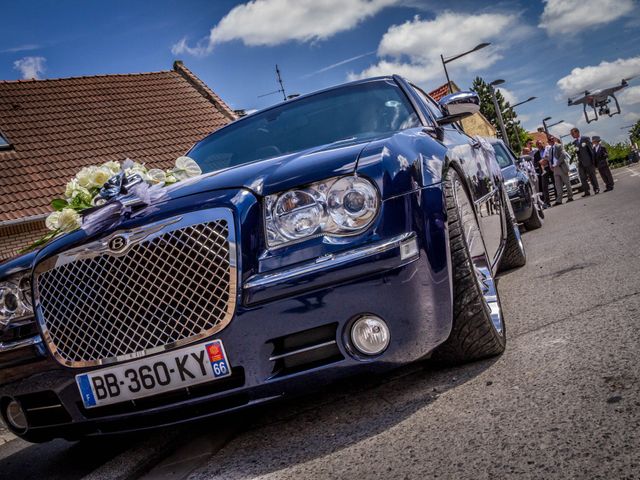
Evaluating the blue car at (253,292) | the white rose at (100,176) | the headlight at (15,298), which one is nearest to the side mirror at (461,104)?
the blue car at (253,292)

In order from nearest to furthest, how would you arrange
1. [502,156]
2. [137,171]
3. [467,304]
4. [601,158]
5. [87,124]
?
[467,304]
[137,171]
[502,156]
[601,158]
[87,124]

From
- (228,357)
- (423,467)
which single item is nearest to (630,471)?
(423,467)

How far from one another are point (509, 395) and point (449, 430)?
288 mm

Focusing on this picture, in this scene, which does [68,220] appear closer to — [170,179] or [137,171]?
[137,171]

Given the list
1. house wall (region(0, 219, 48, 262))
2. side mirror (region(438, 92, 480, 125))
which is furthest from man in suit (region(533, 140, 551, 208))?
side mirror (region(438, 92, 480, 125))

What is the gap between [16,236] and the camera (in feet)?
37.4

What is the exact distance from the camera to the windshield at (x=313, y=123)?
3260mm

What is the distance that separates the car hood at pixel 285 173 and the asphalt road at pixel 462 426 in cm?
92

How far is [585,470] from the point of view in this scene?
146 centimetres

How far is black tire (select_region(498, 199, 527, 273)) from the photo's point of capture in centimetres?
487

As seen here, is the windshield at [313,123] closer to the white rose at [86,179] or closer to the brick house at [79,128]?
the white rose at [86,179]

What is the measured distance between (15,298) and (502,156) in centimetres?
765

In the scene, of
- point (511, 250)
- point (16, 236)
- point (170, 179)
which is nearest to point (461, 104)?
point (511, 250)

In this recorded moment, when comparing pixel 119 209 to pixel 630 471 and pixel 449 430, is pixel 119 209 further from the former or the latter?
pixel 630 471
